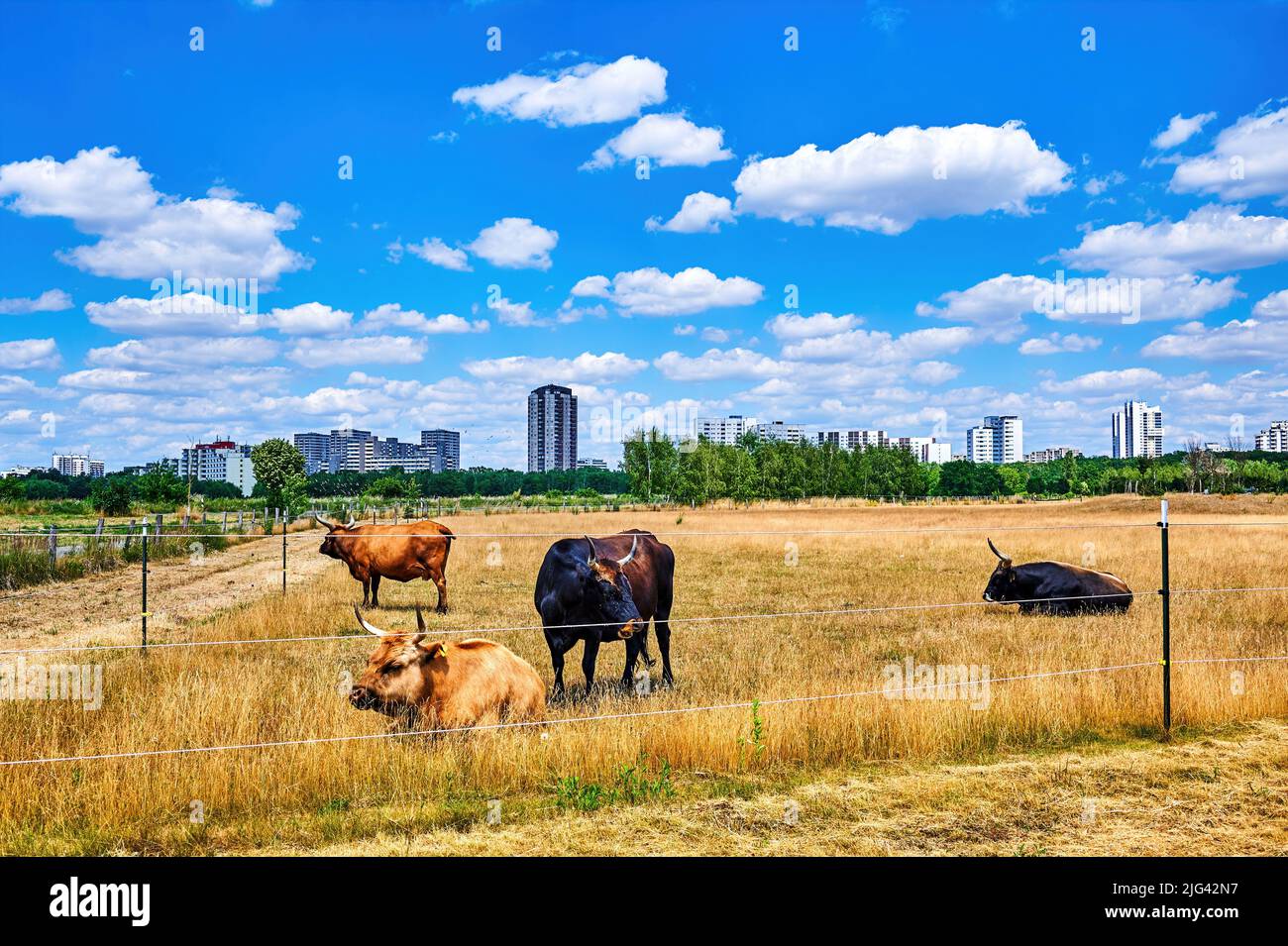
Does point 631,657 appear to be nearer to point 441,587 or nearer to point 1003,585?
point 441,587

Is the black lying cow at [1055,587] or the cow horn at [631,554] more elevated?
the cow horn at [631,554]

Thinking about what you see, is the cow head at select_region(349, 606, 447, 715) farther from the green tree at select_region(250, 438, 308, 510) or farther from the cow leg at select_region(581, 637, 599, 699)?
the green tree at select_region(250, 438, 308, 510)

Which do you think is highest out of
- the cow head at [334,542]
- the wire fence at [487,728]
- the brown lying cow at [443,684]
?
the cow head at [334,542]

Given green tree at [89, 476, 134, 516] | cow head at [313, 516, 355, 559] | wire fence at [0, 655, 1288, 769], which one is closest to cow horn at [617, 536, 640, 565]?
wire fence at [0, 655, 1288, 769]

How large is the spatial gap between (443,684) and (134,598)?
1626 cm

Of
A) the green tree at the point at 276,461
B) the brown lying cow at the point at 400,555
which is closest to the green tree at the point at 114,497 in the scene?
the green tree at the point at 276,461

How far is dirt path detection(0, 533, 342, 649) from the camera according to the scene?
14.4 meters

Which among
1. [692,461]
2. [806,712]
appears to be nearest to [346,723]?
[806,712]

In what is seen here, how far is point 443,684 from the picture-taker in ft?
23.7

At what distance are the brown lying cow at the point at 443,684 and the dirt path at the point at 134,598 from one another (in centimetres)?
806

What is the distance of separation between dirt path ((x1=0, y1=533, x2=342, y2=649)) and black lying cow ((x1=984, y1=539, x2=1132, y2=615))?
50.0 ft

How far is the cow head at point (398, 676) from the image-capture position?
6.96 meters

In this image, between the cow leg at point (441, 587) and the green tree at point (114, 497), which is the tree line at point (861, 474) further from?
the cow leg at point (441, 587)

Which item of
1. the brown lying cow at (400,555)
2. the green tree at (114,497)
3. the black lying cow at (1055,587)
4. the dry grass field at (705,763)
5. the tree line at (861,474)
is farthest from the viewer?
the tree line at (861,474)
